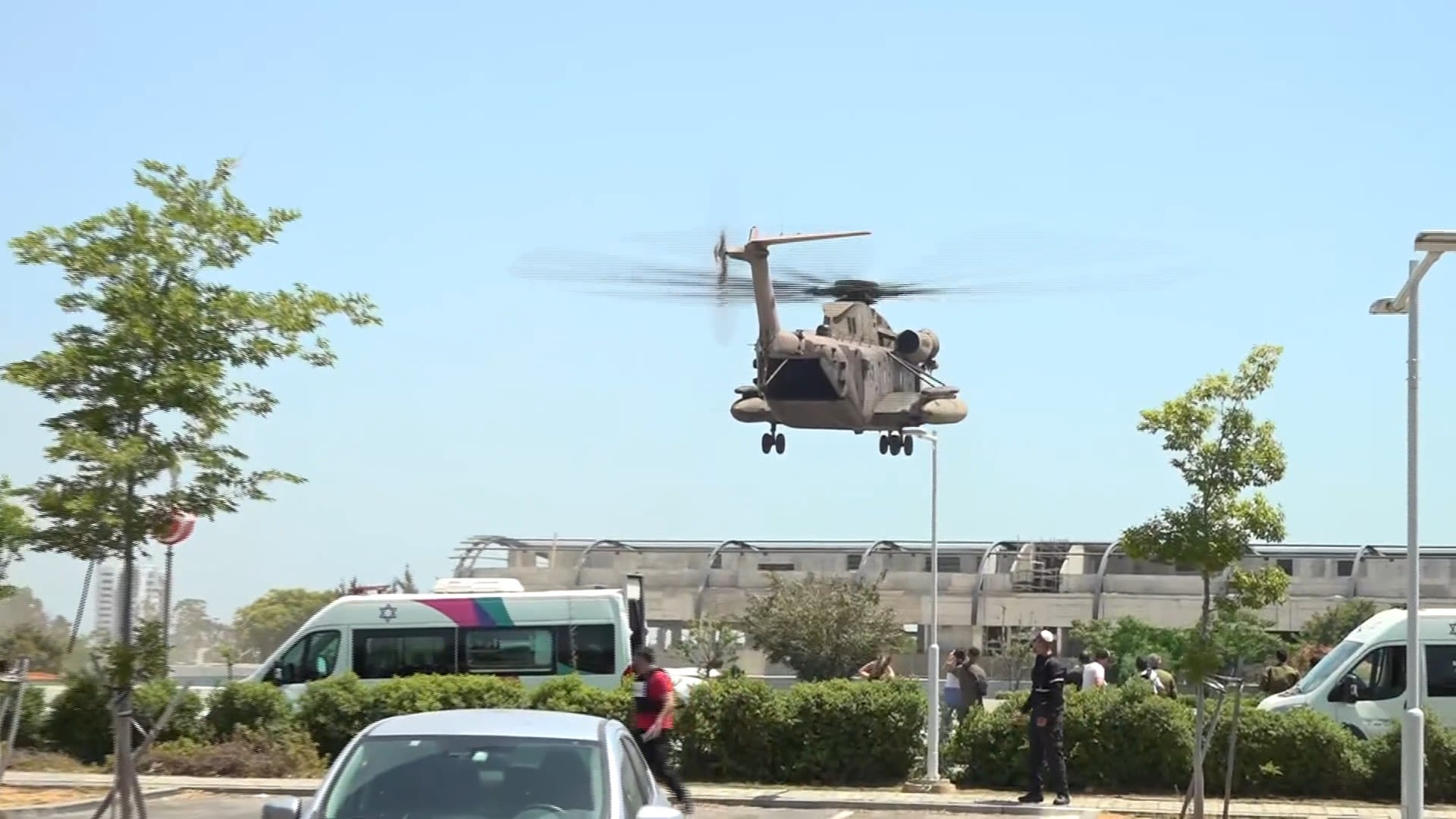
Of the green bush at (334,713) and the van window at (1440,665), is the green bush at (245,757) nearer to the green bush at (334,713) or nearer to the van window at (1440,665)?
the green bush at (334,713)

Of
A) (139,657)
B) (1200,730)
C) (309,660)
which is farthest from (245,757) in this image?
(1200,730)

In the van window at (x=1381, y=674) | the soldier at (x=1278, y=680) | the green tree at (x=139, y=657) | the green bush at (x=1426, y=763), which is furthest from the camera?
the soldier at (x=1278, y=680)

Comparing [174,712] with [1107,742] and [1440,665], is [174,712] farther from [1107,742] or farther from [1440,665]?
[1440,665]

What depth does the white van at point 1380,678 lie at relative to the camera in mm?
24094

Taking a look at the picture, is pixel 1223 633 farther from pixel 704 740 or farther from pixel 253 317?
pixel 253 317

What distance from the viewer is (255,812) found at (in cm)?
1881

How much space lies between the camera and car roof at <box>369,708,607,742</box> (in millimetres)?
8836

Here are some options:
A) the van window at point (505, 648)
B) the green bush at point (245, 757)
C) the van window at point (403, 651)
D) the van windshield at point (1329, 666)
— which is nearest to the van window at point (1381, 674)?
the van windshield at point (1329, 666)

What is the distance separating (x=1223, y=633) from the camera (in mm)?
19016

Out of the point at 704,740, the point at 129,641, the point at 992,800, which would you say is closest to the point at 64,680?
the point at 704,740

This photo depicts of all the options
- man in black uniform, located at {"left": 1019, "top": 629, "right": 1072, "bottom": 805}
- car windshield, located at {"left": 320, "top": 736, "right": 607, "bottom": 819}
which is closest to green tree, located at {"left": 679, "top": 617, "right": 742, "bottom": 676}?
man in black uniform, located at {"left": 1019, "top": 629, "right": 1072, "bottom": 805}

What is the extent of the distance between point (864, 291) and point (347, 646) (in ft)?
66.9

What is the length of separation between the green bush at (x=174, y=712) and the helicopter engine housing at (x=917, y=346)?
2140 centimetres

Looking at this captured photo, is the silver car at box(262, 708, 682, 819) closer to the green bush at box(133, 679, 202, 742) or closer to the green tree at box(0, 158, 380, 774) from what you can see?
the green tree at box(0, 158, 380, 774)
